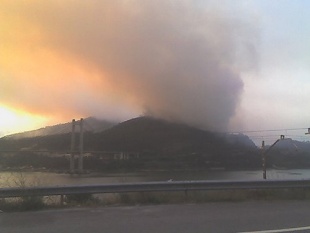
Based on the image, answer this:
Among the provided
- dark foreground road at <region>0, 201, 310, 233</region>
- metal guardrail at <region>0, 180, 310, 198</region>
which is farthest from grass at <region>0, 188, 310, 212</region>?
dark foreground road at <region>0, 201, 310, 233</region>

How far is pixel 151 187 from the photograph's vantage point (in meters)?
13.1

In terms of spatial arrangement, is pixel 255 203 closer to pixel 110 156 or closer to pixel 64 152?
pixel 110 156

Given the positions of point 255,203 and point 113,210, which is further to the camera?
point 255,203

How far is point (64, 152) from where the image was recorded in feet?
115

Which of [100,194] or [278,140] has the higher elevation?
[278,140]

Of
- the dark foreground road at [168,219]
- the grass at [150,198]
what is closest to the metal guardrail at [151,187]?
the grass at [150,198]

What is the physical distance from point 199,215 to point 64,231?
12.2 ft

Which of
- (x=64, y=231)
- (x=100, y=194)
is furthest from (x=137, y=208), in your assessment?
(x=64, y=231)

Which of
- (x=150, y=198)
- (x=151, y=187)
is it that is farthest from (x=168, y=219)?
(x=150, y=198)

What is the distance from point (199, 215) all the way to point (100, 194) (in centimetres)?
406

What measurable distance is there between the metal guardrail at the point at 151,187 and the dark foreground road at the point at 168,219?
97cm

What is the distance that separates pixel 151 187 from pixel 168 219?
3395 millimetres

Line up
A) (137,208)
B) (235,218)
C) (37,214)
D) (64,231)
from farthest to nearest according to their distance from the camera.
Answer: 1. (137,208)
2. (37,214)
3. (235,218)
4. (64,231)

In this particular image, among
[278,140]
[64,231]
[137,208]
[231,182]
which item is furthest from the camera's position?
[278,140]
